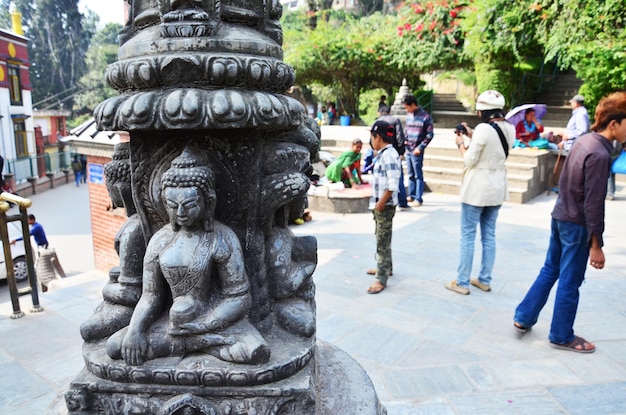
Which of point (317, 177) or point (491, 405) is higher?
point (317, 177)

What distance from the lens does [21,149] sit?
21.2 metres

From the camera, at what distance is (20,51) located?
20578mm

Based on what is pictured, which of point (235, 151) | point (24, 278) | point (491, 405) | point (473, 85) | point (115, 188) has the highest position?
point (473, 85)

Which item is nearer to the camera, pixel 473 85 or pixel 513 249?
pixel 513 249

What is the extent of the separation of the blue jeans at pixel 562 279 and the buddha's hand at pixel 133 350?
264 centimetres

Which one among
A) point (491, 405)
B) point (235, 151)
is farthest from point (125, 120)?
point (491, 405)

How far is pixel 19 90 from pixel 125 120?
23266 mm

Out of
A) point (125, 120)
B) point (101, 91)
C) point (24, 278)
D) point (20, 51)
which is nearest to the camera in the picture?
point (125, 120)

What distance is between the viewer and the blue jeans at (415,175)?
7.66 meters

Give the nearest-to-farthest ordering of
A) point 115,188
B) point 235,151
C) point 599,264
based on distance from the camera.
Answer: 1. point 235,151
2. point 115,188
3. point 599,264

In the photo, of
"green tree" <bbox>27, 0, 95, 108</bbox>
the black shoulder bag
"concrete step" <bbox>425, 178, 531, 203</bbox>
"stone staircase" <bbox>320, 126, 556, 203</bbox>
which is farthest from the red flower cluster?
"green tree" <bbox>27, 0, 95, 108</bbox>

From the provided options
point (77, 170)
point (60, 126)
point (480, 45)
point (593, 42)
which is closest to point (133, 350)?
point (593, 42)

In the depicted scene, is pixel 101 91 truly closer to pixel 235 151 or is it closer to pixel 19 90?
pixel 19 90

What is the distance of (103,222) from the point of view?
634 centimetres
